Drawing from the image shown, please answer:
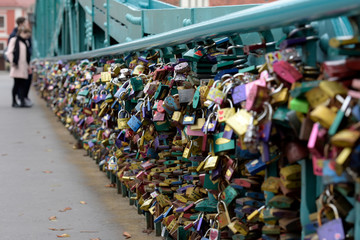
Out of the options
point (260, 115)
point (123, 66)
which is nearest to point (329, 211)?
point (260, 115)

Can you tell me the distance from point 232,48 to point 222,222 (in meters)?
0.70

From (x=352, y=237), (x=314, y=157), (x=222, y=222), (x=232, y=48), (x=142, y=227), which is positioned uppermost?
(x=232, y=48)

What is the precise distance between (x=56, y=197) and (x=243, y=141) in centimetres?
345

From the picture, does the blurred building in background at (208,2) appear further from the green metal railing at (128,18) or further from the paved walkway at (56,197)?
the paved walkway at (56,197)

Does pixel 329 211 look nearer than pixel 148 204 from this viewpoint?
Yes

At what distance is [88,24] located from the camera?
10.6 meters

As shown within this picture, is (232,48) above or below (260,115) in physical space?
above

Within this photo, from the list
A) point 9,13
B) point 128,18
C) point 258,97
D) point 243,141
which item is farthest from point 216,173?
point 9,13

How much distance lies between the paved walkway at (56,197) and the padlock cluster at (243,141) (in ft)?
0.96

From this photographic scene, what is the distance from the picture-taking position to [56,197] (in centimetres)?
538

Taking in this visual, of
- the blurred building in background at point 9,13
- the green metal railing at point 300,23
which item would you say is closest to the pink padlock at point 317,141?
the green metal railing at point 300,23

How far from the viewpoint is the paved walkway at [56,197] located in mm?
4309

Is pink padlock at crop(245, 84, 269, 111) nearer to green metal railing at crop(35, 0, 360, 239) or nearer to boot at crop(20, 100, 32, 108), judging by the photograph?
green metal railing at crop(35, 0, 360, 239)

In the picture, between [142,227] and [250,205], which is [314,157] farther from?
[142,227]
